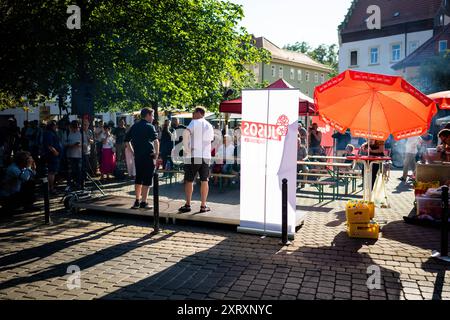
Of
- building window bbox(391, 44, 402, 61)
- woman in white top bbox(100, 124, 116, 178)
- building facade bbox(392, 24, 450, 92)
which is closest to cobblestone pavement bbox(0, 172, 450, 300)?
woman in white top bbox(100, 124, 116, 178)

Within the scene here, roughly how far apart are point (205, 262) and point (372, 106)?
4.59 metres

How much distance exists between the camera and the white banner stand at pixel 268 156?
643 cm

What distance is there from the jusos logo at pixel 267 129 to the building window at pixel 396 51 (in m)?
37.3

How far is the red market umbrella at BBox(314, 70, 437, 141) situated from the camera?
22.5ft

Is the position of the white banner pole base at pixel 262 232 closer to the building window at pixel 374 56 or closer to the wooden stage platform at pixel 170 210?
the wooden stage platform at pixel 170 210

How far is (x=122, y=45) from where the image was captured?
1394 cm

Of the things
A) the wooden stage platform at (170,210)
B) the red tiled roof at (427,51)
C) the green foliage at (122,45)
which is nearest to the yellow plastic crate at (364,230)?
the wooden stage platform at (170,210)

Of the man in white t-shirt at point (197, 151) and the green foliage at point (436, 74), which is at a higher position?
the green foliage at point (436, 74)

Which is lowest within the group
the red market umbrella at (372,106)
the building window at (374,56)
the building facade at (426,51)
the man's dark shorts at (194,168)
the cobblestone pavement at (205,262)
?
the cobblestone pavement at (205,262)

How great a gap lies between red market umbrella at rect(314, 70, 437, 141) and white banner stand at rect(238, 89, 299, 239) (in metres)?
1.30

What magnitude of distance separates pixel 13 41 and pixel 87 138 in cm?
414

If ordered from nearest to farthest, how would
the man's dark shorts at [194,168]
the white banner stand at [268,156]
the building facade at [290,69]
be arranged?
the white banner stand at [268,156] < the man's dark shorts at [194,168] < the building facade at [290,69]

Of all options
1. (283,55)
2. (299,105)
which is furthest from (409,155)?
(283,55)

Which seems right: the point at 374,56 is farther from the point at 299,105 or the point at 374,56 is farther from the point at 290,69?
the point at 299,105
